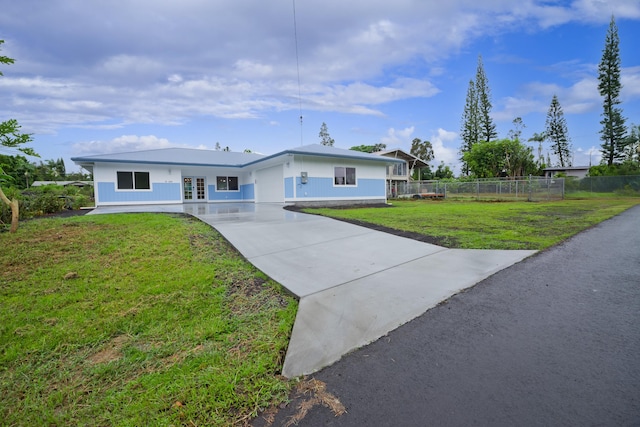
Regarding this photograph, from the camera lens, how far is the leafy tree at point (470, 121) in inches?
1565

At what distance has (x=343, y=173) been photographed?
1773 cm

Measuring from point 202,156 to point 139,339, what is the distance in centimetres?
2091

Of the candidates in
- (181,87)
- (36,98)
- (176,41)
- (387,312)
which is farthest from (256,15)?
(36,98)

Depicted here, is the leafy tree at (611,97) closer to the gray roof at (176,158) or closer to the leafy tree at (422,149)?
the leafy tree at (422,149)

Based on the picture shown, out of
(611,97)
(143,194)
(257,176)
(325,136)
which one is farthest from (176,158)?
(611,97)

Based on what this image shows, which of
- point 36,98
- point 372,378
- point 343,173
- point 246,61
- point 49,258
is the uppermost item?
point 246,61

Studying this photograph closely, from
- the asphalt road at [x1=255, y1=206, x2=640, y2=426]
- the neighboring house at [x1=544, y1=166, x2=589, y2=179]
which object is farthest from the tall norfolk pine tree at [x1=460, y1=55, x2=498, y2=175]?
the asphalt road at [x1=255, y1=206, x2=640, y2=426]

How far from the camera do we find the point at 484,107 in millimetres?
39000

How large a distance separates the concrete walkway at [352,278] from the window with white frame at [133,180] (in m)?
14.3

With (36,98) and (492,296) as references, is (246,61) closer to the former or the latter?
(36,98)

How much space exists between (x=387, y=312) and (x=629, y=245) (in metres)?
5.67

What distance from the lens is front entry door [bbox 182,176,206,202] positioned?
21.7m

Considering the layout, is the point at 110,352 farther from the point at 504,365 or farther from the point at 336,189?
the point at 336,189

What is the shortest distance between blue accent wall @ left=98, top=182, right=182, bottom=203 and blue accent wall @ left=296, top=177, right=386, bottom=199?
26.5ft
